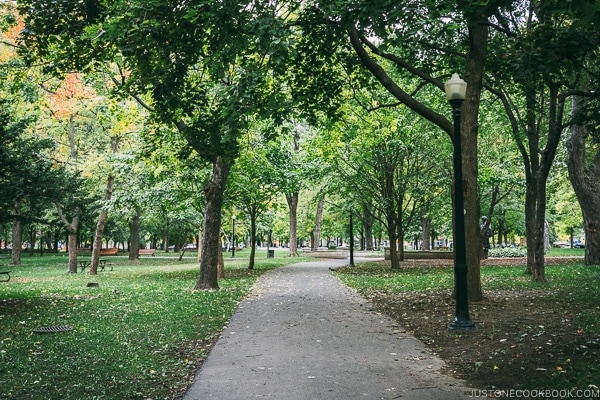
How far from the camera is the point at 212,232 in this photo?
1573 centimetres

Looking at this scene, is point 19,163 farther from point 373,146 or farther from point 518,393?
point 373,146

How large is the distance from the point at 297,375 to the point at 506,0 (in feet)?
16.1

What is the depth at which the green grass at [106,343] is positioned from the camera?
5.43 metres

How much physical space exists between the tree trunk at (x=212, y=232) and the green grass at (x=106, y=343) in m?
1.76

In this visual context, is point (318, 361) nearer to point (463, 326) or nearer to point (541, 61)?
point (463, 326)

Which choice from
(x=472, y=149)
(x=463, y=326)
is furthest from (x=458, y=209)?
A: (x=472, y=149)

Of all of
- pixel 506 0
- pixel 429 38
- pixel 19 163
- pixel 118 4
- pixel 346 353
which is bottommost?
pixel 346 353

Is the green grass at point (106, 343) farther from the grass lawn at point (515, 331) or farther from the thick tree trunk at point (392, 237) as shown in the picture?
the thick tree trunk at point (392, 237)

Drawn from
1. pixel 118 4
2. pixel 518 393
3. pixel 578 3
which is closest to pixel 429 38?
pixel 118 4

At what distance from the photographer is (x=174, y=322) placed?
30.9 ft

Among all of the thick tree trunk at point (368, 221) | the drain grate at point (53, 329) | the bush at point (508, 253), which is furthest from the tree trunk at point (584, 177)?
the drain grate at point (53, 329)

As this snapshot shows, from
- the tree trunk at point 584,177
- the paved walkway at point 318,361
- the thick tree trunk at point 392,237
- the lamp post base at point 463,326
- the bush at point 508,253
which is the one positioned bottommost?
the paved walkway at point 318,361

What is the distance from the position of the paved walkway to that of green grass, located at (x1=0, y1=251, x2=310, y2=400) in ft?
1.53

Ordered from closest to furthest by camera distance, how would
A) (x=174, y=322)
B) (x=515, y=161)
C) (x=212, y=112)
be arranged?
(x=174, y=322) → (x=212, y=112) → (x=515, y=161)
